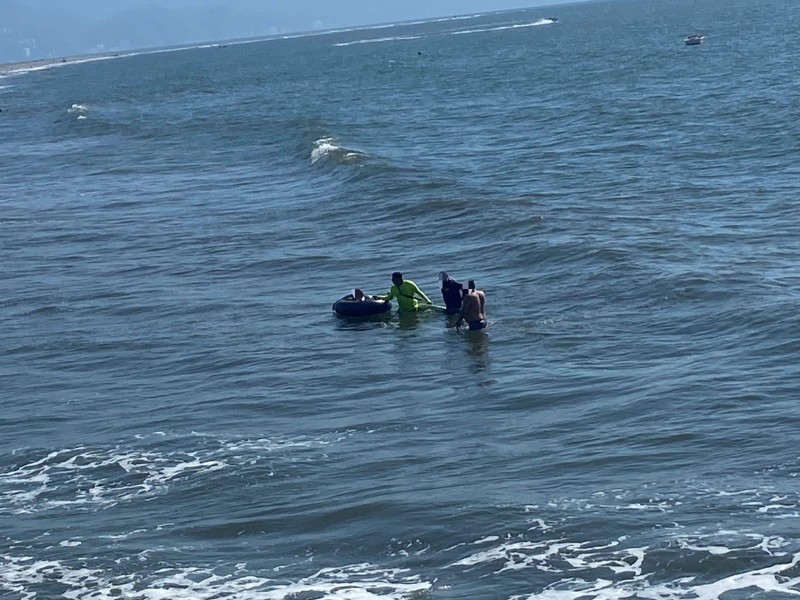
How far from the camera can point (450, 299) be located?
2603 centimetres

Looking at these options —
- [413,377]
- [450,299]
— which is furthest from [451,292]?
[413,377]

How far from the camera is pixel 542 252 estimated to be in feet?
102

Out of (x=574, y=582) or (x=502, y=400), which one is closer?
(x=574, y=582)

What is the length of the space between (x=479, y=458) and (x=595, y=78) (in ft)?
215

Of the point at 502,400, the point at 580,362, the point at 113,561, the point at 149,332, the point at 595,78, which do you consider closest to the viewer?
the point at 113,561

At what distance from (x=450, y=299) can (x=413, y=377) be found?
3.76 m

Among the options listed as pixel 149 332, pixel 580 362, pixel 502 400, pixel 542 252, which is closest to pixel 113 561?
pixel 502 400

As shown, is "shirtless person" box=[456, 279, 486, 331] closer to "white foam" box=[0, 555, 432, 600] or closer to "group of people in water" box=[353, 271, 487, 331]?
"group of people in water" box=[353, 271, 487, 331]

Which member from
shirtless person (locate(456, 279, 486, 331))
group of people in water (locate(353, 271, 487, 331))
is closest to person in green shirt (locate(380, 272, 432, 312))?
group of people in water (locate(353, 271, 487, 331))

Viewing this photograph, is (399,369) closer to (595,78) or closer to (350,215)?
(350,215)

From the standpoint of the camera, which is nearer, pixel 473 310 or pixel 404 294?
pixel 473 310

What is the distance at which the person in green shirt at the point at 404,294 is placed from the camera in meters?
26.3

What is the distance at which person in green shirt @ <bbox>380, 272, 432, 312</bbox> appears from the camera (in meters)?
26.3

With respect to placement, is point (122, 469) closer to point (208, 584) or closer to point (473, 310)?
point (208, 584)
